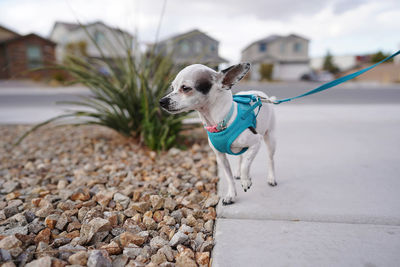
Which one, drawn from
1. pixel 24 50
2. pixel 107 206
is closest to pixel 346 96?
pixel 107 206

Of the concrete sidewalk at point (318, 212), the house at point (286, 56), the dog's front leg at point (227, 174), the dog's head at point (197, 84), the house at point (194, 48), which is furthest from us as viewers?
the house at point (286, 56)

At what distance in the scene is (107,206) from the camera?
200 centimetres

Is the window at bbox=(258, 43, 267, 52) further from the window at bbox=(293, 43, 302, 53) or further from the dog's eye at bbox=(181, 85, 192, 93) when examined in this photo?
the dog's eye at bbox=(181, 85, 192, 93)

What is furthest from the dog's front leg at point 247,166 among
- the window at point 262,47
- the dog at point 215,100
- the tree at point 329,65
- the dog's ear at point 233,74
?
the tree at point 329,65

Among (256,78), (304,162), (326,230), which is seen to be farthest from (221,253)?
(256,78)

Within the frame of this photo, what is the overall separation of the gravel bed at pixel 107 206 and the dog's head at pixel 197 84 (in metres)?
0.79

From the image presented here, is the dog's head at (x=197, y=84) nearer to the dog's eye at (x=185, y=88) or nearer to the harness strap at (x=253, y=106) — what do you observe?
the dog's eye at (x=185, y=88)

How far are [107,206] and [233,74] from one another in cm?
137

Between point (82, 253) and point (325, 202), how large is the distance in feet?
5.37

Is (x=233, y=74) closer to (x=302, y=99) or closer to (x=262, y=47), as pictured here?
(x=302, y=99)

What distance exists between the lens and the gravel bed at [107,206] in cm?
141

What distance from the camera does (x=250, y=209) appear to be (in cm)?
185

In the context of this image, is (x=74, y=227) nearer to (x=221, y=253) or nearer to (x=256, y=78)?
(x=221, y=253)

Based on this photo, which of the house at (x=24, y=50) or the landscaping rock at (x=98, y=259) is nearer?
the landscaping rock at (x=98, y=259)
